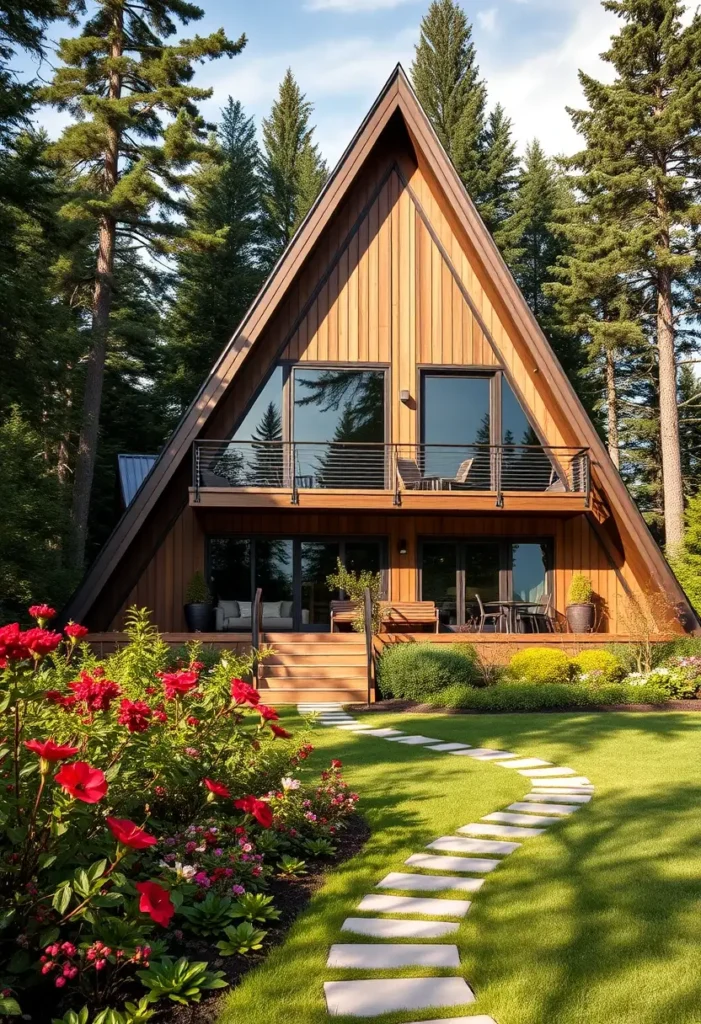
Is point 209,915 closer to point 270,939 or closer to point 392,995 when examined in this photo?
point 270,939

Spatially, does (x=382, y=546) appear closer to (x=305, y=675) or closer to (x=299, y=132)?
(x=305, y=675)

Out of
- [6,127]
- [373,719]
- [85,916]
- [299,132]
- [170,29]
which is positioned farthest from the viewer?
[299,132]

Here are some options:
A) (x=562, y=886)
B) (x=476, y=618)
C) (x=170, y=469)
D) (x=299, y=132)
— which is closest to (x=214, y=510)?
(x=170, y=469)

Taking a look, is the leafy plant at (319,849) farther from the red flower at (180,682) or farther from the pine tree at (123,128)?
the pine tree at (123,128)

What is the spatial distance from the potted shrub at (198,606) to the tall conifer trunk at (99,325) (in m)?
8.18

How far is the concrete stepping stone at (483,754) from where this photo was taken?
7.56 meters

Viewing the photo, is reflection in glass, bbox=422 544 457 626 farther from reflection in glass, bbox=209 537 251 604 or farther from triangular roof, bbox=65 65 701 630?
reflection in glass, bbox=209 537 251 604

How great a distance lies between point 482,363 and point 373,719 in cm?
786

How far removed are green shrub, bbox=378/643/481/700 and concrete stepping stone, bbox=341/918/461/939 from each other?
8675 mm

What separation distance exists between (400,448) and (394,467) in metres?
0.43

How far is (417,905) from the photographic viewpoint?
3811 mm

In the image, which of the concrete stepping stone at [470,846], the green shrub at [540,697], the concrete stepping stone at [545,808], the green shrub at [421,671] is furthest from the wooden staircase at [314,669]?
the concrete stepping stone at [470,846]

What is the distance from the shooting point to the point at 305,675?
12.8 meters

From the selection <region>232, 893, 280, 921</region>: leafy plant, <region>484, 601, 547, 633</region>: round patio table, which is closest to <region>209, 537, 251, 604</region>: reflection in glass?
<region>484, 601, 547, 633</region>: round patio table
